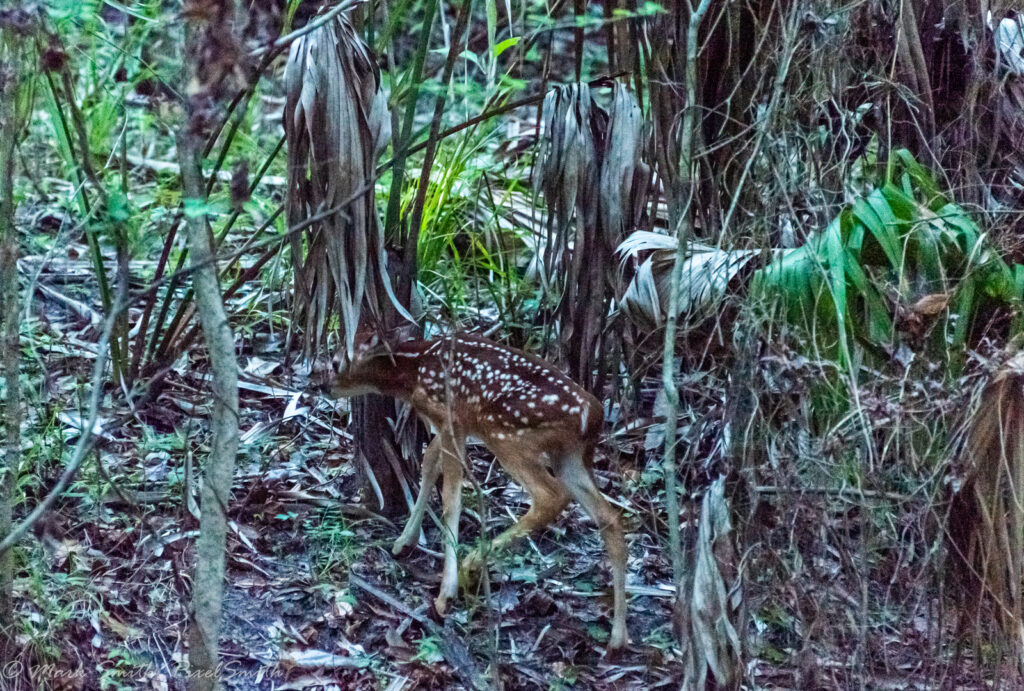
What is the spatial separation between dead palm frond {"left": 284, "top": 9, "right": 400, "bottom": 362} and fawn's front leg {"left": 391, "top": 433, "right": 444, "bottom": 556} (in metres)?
0.90

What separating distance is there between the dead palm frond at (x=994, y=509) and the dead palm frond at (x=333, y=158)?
7.72ft

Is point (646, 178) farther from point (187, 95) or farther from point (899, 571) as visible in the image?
point (187, 95)

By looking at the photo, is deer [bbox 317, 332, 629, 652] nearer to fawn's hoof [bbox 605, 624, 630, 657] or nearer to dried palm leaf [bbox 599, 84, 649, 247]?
fawn's hoof [bbox 605, 624, 630, 657]

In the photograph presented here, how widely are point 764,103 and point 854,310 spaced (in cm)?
90

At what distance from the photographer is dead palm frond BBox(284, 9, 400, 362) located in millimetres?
4379

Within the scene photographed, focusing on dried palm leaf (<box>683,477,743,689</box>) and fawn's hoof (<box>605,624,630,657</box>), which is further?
fawn's hoof (<box>605,624,630,657</box>)

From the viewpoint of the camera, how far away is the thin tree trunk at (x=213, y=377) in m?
3.18

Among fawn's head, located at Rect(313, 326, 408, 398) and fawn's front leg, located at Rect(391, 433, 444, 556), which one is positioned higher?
fawn's head, located at Rect(313, 326, 408, 398)

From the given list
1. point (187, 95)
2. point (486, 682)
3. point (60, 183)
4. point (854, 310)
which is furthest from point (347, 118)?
point (60, 183)

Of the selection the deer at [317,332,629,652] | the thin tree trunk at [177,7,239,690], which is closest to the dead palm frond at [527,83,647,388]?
the deer at [317,332,629,652]

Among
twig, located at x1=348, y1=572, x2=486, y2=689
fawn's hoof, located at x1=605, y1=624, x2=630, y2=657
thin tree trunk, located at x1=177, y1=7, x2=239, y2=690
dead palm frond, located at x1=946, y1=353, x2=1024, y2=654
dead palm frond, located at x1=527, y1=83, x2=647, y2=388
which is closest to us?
thin tree trunk, located at x1=177, y1=7, x2=239, y2=690

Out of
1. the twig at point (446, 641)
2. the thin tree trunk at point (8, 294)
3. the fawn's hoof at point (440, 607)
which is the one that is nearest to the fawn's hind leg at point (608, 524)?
the twig at point (446, 641)

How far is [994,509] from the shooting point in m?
4.01

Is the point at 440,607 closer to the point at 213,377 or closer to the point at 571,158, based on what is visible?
the point at 213,377
